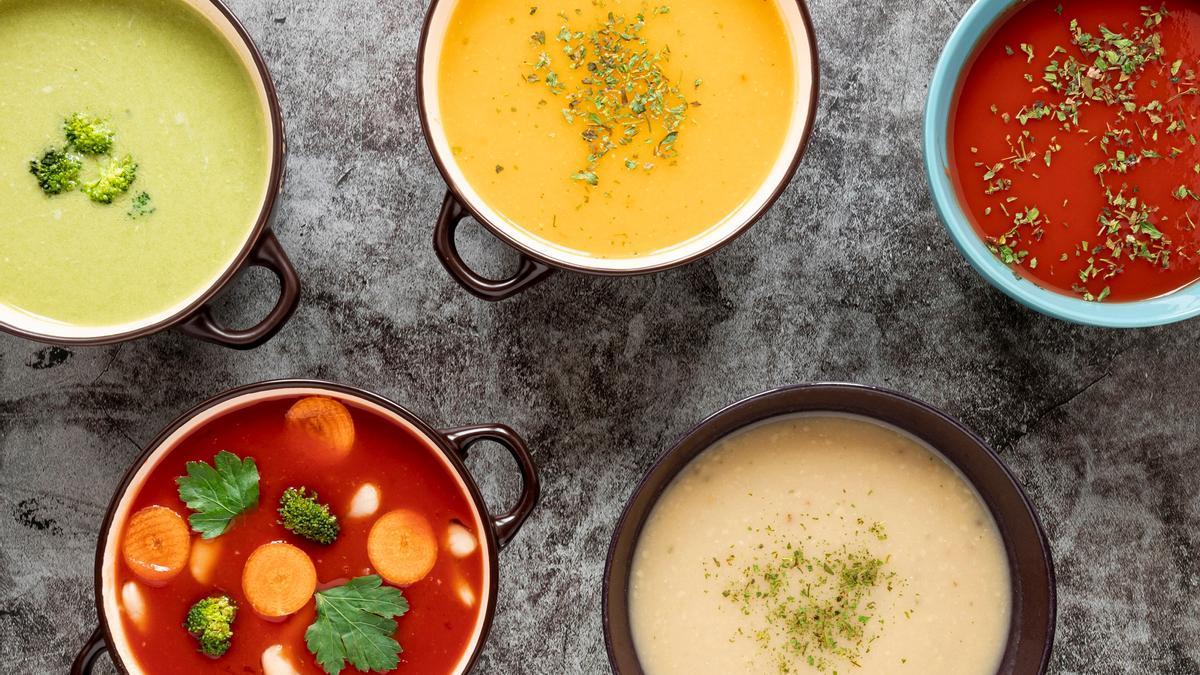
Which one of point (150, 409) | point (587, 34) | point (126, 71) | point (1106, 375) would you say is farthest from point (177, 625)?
point (1106, 375)

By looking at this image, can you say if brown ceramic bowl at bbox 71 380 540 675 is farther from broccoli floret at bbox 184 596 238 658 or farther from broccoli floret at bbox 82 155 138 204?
broccoli floret at bbox 82 155 138 204

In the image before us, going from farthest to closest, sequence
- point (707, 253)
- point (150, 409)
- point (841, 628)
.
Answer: point (150, 409), point (841, 628), point (707, 253)

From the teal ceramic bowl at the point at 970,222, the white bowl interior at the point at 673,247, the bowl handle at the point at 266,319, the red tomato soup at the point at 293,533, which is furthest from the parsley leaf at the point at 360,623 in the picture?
the teal ceramic bowl at the point at 970,222

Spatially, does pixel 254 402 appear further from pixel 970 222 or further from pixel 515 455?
pixel 970 222

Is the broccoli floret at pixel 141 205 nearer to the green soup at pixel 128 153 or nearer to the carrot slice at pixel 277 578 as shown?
the green soup at pixel 128 153

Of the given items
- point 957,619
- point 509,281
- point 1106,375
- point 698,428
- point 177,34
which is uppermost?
point 177,34

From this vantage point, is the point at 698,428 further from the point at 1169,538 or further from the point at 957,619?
the point at 1169,538
